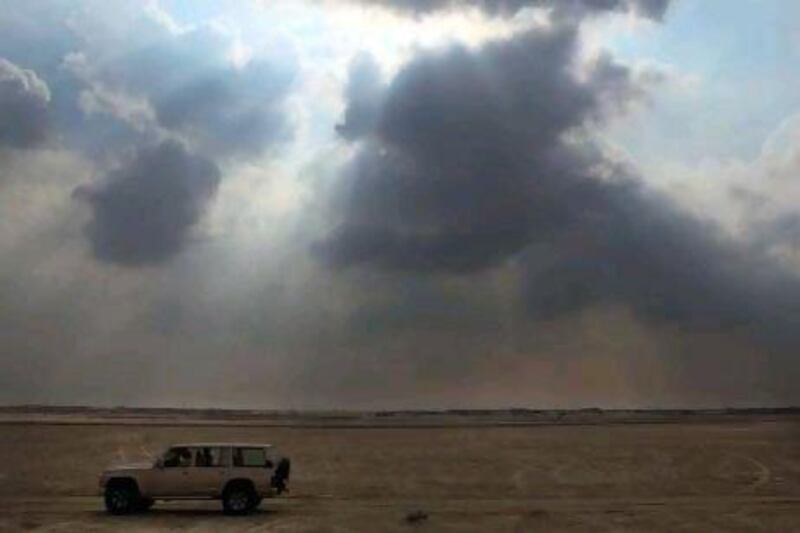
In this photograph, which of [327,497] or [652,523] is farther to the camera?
[327,497]

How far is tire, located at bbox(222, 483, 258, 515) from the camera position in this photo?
34.0 meters

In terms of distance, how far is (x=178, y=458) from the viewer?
34375 millimetres

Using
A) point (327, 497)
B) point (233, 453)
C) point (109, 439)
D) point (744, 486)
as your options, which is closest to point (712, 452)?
point (744, 486)

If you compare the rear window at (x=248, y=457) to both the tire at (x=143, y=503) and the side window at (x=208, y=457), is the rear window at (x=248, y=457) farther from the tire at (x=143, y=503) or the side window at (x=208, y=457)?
the tire at (x=143, y=503)

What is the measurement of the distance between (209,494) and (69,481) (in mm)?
14671

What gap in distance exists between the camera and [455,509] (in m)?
35.7

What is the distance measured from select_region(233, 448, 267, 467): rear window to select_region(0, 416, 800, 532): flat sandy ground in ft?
5.51

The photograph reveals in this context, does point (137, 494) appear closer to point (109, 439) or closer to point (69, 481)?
point (69, 481)

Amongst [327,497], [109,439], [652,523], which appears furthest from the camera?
[109,439]

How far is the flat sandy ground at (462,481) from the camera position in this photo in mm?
31734

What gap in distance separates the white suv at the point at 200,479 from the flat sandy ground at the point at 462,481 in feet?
2.40

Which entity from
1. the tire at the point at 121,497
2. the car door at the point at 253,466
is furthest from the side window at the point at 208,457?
the tire at the point at 121,497

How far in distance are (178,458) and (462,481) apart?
15.5m

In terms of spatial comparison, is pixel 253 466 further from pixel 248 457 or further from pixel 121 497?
pixel 121 497
